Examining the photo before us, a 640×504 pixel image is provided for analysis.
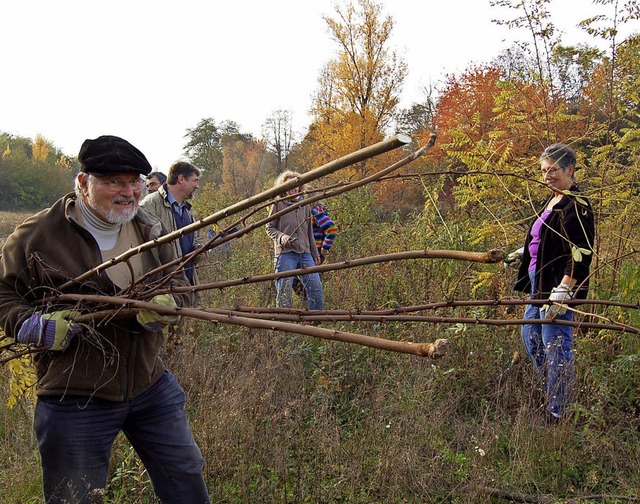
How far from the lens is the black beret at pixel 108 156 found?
202 cm

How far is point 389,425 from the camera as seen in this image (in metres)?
3.35

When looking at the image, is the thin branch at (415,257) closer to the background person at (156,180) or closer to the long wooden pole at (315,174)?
the long wooden pole at (315,174)

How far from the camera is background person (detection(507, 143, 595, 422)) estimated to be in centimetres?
341

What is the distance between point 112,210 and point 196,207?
14.0 meters

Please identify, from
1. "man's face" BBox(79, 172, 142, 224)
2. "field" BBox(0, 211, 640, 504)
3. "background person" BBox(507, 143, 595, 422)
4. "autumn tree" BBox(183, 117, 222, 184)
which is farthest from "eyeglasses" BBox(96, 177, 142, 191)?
"autumn tree" BBox(183, 117, 222, 184)

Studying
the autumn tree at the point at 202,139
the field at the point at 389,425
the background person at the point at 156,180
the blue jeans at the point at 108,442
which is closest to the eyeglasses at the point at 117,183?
the blue jeans at the point at 108,442

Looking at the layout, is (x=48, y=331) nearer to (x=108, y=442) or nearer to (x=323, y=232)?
(x=108, y=442)

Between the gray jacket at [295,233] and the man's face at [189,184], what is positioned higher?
the man's face at [189,184]

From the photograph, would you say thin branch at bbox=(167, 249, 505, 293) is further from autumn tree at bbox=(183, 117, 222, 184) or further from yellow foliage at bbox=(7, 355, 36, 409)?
autumn tree at bbox=(183, 117, 222, 184)

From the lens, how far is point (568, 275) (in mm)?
3418

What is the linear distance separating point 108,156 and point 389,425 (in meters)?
2.31

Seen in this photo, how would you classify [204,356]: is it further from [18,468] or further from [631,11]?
[631,11]

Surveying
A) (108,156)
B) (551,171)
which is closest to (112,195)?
(108,156)

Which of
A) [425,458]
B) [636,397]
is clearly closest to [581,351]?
[636,397]
